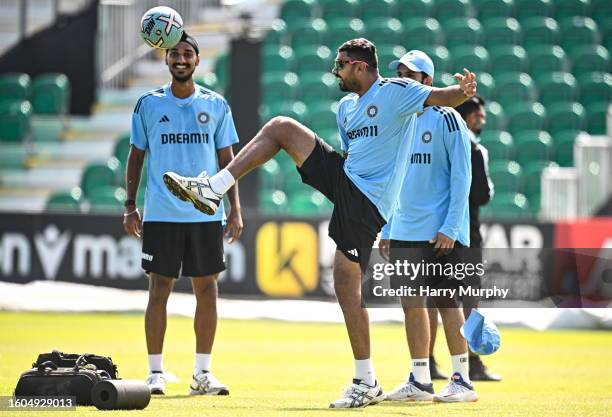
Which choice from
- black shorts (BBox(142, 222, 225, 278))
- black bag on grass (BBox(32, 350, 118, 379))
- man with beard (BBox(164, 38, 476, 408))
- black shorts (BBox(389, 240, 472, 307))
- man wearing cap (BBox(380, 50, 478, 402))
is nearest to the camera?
black bag on grass (BBox(32, 350, 118, 379))

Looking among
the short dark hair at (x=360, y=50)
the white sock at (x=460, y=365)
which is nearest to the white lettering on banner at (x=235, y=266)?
the white sock at (x=460, y=365)

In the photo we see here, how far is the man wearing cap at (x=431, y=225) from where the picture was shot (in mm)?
8438

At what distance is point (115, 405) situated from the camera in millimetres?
7230

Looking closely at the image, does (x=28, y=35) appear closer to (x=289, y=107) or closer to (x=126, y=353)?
(x=289, y=107)

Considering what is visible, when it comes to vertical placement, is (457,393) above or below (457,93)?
below

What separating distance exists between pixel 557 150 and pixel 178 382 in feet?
43.0

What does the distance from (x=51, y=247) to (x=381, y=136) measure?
10499 millimetres

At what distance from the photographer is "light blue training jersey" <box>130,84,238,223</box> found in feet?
29.5

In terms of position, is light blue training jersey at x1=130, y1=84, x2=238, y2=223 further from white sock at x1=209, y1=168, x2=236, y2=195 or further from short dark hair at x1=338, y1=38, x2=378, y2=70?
short dark hair at x1=338, y1=38, x2=378, y2=70

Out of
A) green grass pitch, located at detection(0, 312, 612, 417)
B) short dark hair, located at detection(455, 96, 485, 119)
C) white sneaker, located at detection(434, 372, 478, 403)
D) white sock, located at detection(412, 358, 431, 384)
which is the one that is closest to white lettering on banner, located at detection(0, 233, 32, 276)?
green grass pitch, located at detection(0, 312, 612, 417)

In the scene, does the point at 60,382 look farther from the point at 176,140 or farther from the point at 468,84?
the point at 468,84

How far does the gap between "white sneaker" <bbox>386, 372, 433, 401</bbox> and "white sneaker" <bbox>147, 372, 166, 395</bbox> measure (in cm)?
150

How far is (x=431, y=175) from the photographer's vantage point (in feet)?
28.9

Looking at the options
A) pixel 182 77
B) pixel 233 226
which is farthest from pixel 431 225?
pixel 182 77
